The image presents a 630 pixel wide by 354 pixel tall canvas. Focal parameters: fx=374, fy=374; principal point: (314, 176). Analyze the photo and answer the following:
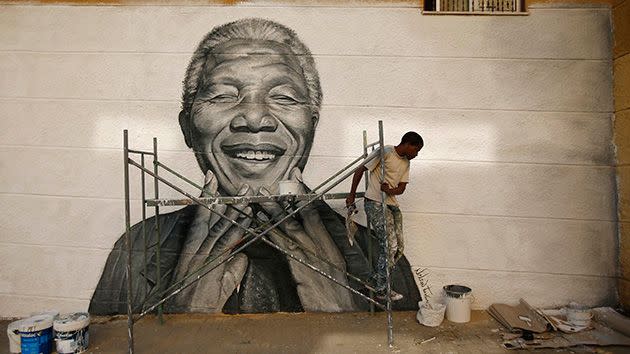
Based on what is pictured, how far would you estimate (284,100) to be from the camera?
145 inches

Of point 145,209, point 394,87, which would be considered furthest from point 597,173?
point 145,209

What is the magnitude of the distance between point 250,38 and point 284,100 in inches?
27.3

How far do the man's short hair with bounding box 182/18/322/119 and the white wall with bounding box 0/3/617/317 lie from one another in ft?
0.27

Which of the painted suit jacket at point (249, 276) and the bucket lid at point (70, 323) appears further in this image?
the painted suit jacket at point (249, 276)

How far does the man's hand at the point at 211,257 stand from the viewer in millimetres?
3582

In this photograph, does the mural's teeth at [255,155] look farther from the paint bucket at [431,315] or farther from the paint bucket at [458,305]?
the paint bucket at [458,305]

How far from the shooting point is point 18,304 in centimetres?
364

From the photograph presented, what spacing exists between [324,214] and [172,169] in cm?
153

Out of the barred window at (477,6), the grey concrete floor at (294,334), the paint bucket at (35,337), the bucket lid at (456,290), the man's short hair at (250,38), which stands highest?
the barred window at (477,6)

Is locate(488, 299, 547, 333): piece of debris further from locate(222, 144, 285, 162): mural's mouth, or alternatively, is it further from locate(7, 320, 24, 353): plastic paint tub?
locate(7, 320, 24, 353): plastic paint tub

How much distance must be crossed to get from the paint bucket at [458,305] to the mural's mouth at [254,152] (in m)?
2.07

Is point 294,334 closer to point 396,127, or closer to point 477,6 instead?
point 396,127

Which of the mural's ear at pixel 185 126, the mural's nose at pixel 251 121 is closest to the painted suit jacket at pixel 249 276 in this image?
the mural's ear at pixel 185 126

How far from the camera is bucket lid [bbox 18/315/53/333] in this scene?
9.18ft
